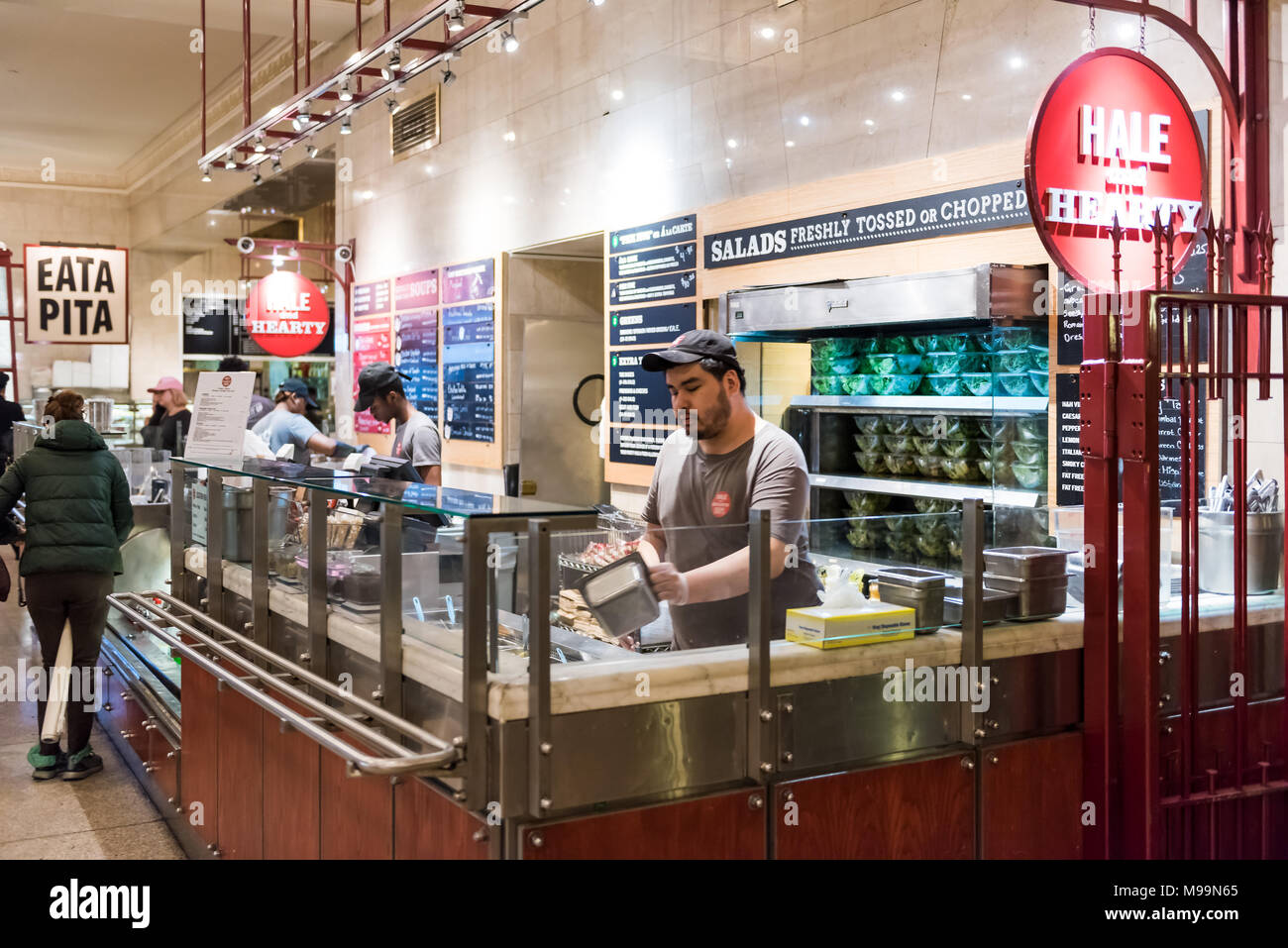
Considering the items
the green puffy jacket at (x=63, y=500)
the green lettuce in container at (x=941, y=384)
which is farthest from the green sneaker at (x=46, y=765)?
the green lettuce in container at (x=941, y=384)

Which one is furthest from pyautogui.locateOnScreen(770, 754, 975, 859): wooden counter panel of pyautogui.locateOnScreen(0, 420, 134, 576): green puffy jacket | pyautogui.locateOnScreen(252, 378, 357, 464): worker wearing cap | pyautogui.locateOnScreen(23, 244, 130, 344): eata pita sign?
pyautogui.locateOnScreen(23, 244, 130, 344): eata pita sign

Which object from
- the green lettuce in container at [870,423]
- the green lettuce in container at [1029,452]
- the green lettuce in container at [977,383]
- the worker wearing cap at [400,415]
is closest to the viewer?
the green lettuce in container at [1029,452]

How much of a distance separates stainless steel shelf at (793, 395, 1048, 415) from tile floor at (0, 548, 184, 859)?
311 centimetres

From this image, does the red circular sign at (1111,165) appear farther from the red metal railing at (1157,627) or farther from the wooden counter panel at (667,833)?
the wooden counter panel at (667,833)

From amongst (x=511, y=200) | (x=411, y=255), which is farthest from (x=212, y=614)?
(x=411, y=255)

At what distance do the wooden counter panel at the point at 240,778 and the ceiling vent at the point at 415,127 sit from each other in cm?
594

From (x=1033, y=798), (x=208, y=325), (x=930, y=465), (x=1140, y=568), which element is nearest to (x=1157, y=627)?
(x=1140, y=568)

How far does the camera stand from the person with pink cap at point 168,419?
998 centimetres

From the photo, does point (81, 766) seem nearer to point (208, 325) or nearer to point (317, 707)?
point (317, 707)

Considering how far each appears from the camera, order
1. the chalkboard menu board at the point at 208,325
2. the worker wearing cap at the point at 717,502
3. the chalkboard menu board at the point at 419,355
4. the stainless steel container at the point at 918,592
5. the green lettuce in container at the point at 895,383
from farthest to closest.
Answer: the chalkboard menu board at the point at 208,325, the chalkboard menu board at the point at 419,355, the green lettuce in container at the point at 895,383, the stainless steel container at the point at 918,592, the worker wearing cap at the point at 717,502

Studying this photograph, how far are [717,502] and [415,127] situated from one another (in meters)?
6.63
